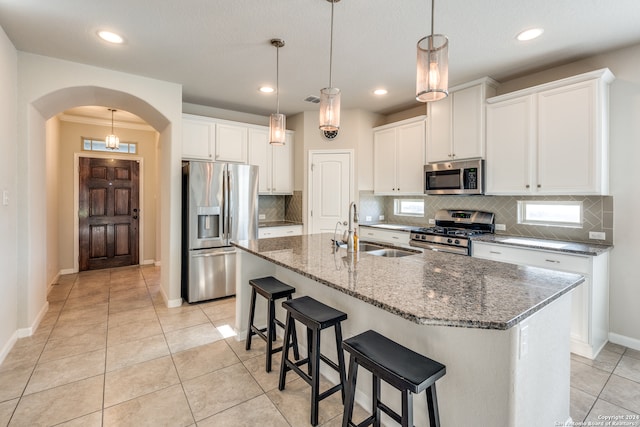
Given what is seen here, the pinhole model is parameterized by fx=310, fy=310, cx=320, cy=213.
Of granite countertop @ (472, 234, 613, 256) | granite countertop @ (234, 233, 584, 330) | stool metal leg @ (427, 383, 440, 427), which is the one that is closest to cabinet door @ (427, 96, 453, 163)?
granite countertop @ (472, 234, 613, 256)

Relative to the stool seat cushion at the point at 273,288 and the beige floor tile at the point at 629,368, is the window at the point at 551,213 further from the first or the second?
the stool seat cushion at the point at 273,288

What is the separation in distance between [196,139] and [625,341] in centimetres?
513

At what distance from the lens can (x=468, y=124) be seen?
11.9 feet

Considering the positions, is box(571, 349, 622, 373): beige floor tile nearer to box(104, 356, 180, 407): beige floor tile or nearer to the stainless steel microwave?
the stainless steel microwave

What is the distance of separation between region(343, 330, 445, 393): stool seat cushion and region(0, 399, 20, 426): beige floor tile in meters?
2.10

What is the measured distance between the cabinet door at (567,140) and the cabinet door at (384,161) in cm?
189

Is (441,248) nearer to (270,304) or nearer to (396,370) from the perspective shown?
(270,304)

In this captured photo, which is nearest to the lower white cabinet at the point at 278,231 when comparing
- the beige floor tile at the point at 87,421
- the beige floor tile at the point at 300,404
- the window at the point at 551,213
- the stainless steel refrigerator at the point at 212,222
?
the stainless steel refrigerator at the point at 212,222

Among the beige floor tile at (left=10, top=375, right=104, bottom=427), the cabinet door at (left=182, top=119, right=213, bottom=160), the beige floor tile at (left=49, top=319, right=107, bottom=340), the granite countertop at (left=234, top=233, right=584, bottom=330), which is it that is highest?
the cabinet door at (left=182, top=119, right=213, bottom=160)

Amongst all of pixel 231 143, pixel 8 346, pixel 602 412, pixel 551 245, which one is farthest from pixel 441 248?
pixel 8 346

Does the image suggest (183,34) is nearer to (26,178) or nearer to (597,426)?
(26,178)

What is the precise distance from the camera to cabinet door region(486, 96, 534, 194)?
10.4 ft

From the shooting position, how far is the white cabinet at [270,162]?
4.77m

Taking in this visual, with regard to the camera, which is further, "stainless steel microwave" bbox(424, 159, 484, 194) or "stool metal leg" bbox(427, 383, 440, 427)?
"stainless steel microwave" bbox(424, 159, 484, 194)
